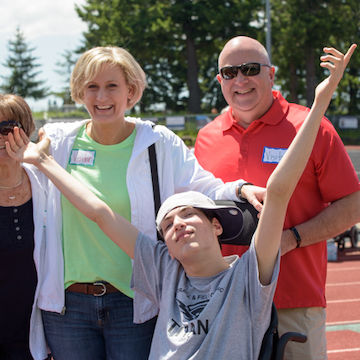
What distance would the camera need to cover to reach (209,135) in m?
3.04

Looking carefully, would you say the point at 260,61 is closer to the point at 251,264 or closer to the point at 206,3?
the point at 251,264

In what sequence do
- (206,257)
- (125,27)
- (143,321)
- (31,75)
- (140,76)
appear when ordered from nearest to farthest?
(206,257)
(143,321)
(140,76)
(125,27)
(31,75)

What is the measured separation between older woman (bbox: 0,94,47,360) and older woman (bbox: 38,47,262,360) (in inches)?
3.5

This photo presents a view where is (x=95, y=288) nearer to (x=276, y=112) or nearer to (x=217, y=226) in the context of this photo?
(x=217, y=226)

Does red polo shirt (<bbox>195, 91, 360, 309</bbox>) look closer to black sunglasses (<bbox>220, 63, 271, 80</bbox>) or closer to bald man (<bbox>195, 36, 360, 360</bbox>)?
bald man (<bbox>195, 36, 360, 360</bbox>)

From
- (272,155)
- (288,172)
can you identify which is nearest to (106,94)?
(272,155)

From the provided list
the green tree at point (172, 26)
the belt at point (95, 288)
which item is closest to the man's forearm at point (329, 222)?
the belt at point (95, 288)

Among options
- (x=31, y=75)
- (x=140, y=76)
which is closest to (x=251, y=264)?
(x=140, y=76)

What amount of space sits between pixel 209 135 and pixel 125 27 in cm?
3252

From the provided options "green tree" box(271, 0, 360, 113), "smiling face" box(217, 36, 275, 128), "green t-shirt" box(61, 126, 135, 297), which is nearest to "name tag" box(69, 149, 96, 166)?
"green t-shirt" box(61, 126, 135, 297)

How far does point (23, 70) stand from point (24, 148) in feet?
250

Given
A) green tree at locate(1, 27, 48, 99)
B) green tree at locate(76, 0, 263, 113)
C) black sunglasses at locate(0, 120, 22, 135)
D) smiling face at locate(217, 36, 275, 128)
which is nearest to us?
black sunglasses at locate(0, 120, 22, 135)

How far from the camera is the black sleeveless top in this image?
98.2 inches

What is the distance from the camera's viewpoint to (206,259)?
2115 millimetres
